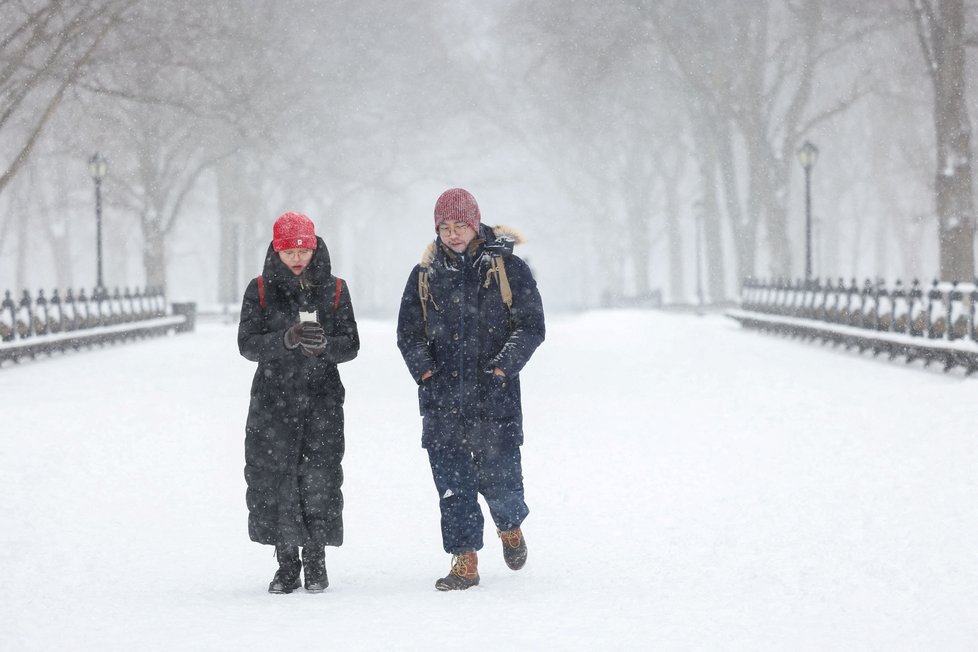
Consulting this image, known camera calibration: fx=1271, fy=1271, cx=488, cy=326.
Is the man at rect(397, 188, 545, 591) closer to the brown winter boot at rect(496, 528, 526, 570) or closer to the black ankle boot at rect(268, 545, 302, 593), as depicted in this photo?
the brown winter boot at rect(496, 528, 526, 570)

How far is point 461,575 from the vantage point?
5.74 m

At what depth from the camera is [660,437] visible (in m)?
10.5

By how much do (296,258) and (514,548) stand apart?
5.68ft

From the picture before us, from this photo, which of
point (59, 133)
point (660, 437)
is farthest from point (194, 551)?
point (59, 133)

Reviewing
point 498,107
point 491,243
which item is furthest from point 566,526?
point 498,107

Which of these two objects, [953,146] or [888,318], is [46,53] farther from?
[953,146]

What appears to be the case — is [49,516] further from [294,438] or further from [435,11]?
[435,11]

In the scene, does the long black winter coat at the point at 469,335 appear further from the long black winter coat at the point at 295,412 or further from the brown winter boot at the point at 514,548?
the brown winter boot at the point at 514,548

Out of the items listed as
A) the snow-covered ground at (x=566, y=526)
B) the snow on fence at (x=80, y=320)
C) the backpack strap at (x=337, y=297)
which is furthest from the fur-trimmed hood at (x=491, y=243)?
the snow on fence at (x=80, y=320)

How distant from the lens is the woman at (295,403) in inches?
216

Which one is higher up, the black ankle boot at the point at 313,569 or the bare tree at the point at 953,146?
the bare tree at the point at 953,146

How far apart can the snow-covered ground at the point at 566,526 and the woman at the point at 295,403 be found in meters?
0.30

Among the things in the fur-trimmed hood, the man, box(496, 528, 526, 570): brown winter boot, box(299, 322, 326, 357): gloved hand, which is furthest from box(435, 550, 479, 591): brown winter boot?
the fur-trimmed hood

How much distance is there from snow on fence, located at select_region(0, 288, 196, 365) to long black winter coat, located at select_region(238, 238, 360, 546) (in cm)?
1331
